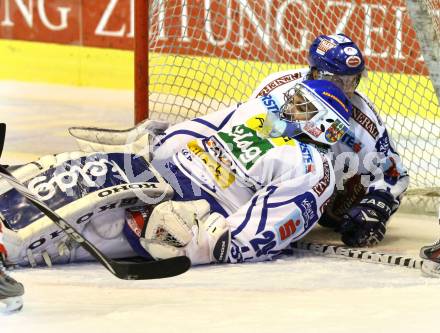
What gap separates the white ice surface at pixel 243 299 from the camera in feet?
6.73

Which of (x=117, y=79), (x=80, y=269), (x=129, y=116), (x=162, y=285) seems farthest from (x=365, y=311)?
(x=117, y=79)

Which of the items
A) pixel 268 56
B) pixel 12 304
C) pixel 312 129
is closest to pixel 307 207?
pixel 312 129

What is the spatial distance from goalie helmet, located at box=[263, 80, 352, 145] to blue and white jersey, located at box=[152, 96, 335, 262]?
0.05 metres

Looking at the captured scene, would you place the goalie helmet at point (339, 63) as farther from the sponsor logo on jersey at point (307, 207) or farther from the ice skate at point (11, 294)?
the ice skate at point (11, 294)

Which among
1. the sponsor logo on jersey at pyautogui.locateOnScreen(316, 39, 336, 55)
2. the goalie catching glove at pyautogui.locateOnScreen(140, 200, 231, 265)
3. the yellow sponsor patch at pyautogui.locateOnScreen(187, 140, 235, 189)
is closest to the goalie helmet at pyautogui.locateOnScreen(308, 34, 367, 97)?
the sponsor logo on jersey at pyautogui.locateOnScreen(316, 39, 336, 55)

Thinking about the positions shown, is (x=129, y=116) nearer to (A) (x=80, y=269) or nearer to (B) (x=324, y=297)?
(A) (x=80, y=269)

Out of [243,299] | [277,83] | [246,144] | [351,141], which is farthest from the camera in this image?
[277,83]

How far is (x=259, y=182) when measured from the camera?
9.09ft

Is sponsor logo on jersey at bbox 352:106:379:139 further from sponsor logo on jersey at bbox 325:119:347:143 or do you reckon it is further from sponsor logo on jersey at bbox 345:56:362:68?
sponsor logo on jersey at bbox 325:119:347:143

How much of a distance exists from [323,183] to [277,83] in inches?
29.0

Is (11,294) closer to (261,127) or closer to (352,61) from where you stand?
(261,127)

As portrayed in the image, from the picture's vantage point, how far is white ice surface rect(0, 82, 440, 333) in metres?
2.05

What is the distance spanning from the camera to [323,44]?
3.21 m

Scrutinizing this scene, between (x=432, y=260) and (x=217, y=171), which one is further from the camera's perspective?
(x=217, y=171)
